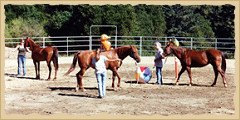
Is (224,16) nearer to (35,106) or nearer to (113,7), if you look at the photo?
(113,7)

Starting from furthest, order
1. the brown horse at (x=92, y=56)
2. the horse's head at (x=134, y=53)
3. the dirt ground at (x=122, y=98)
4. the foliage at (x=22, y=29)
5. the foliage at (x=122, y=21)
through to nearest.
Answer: the foliage at (x=22, y=29), the foliage at (x=122, y=21), the horse's head at (x=134, y=53), the brown horse at (x=92, y=56), the dirt ground at (x=122, y=98)

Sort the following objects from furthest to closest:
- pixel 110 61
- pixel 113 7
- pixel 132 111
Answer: pixel 113 7, pixel 110 61, pixel 132 111

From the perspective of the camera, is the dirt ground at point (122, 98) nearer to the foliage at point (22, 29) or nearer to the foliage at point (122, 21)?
the foliage at point (122, 21)

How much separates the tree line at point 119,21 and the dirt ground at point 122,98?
45.1 feet

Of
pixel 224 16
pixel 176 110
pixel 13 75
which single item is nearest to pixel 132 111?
pixel 176 110

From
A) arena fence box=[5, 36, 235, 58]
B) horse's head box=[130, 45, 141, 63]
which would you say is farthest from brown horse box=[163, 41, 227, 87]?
arena fence box=[5, 36, 235, 58]

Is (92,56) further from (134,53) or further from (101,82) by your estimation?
(101,82)

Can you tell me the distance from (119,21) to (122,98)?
18495 mm

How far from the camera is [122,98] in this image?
12734 millimetres

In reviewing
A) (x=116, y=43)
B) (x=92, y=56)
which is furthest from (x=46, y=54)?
(x=116, y=43)

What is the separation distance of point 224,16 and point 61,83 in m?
23.2

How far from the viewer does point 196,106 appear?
11836 mm

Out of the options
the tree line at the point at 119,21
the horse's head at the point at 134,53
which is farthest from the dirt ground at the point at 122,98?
the tree line at the point at 119,21

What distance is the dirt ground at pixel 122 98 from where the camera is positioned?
1116cm
